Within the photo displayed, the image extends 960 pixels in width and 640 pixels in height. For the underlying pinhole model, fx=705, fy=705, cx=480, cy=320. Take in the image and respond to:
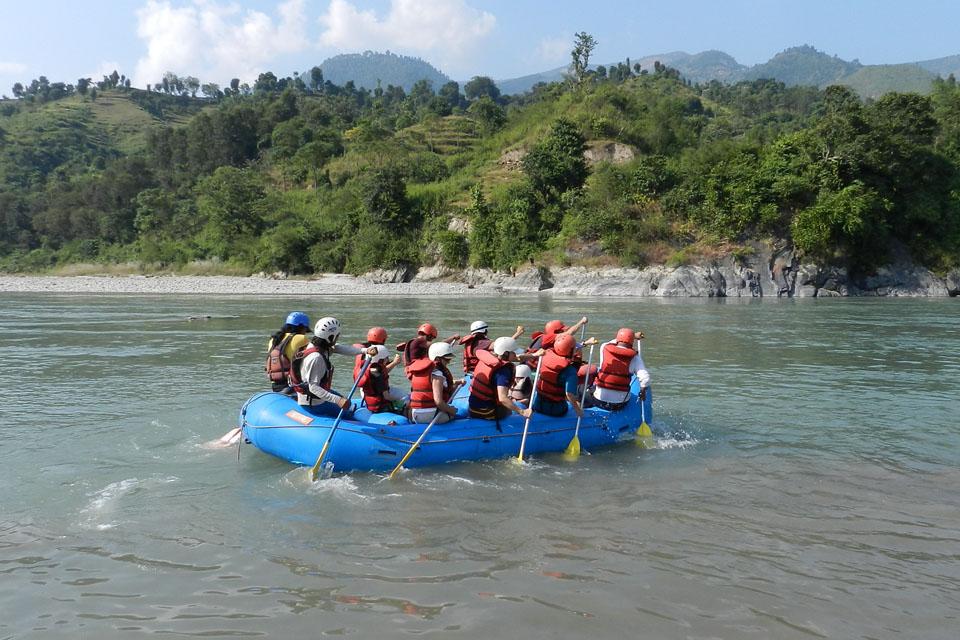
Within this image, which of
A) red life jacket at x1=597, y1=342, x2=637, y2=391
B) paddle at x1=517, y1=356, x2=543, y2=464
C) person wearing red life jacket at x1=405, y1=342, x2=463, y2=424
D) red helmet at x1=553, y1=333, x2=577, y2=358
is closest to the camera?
person wearing red life jacket at x1=405, y1=342, x2=463, y2=424

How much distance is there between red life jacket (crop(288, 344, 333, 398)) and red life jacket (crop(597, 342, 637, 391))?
355 cm

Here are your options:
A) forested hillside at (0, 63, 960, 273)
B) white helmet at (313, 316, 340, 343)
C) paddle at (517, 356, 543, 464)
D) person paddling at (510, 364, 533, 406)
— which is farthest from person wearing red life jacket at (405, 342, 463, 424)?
forested hillside at (0, 63, 960, 273)

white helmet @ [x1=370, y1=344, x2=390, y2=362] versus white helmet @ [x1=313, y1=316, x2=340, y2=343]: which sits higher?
white helmet @ [x1=313, y1=316, x2=340, y2=343]

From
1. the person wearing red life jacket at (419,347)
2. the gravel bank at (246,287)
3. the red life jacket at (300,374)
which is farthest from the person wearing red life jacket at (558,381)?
the gravel bank at (246,287)

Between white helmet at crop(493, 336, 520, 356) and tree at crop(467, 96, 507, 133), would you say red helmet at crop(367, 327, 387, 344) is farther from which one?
tree at crop(467, 96, 507, 133)

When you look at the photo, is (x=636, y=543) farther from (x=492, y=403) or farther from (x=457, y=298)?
(x=457, y=298)

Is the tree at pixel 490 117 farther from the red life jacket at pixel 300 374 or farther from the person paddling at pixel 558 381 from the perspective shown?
the red life jacket at pixel 300 374

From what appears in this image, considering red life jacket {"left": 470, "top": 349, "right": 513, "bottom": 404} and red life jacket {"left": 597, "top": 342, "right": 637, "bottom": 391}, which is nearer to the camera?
red life jacket {"left": 470, "top": 349, "right": 513, "bottom": 404}

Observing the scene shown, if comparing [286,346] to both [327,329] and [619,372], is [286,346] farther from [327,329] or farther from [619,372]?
[619,372]

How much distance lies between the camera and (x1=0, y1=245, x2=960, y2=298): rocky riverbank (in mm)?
37594

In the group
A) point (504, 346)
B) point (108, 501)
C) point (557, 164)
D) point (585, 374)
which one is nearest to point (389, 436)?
point (504, 346)

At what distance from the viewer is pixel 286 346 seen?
27.9 ft

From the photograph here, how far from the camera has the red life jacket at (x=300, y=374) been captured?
7.75m

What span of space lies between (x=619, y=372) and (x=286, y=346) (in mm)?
4219
